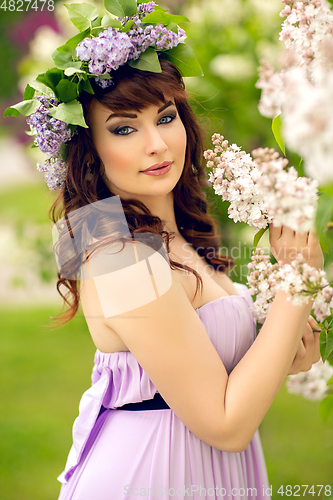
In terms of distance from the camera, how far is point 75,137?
143cm

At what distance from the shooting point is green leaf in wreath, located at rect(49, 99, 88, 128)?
127cm

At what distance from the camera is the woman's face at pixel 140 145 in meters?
1.31

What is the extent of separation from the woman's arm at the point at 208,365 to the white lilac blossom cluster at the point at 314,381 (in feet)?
2.02

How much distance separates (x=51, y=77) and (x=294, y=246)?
2.82 feet

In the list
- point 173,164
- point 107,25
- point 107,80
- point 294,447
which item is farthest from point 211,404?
point 294,447

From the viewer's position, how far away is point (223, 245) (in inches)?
126

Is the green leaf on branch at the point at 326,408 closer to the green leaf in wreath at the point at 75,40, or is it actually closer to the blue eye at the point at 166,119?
the blue eye at the point at 166,119

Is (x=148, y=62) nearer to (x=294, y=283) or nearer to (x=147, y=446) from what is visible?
(x=294, y=283)

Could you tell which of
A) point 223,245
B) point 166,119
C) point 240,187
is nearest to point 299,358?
point 240,187

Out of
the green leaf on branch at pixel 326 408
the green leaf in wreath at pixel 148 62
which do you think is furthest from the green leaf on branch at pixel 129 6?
the green leaf on branch at pixel 326 408

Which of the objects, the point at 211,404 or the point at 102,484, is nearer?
the point at 211,404

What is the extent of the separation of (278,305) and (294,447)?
9.67 ft

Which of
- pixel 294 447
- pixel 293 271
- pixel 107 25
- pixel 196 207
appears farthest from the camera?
pixel 294 447

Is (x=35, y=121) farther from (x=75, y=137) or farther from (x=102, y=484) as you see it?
(x=102, y=484)
